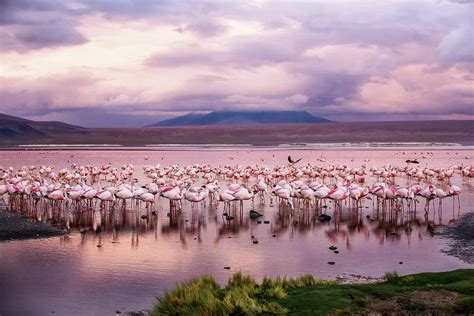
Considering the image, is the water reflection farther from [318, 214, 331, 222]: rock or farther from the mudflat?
the mudflat

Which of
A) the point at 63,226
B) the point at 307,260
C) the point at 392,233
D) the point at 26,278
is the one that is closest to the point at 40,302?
the point at 26,278

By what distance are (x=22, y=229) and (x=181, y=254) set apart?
20.9ft

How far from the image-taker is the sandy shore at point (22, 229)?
18.4m

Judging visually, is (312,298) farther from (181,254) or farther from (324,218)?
(324,218)

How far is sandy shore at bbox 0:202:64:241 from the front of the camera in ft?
60.2

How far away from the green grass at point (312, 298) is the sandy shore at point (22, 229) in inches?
397

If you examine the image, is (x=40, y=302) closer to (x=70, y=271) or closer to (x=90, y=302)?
(x=90, y=302)

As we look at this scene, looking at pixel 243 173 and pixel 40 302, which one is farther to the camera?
pixel 243 173

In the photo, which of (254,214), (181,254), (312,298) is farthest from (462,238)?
(312,298)

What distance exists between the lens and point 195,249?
16781mm

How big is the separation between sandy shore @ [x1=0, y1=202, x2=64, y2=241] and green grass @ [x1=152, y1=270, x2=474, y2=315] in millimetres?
10078

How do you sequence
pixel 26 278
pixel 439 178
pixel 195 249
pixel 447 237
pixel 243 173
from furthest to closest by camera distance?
pixel 439 178, pixel 243 173, pixel 447 237, pixel 195 249, pixel 26 278

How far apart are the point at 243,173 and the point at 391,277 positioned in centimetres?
2314

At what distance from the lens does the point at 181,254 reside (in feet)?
52.9
